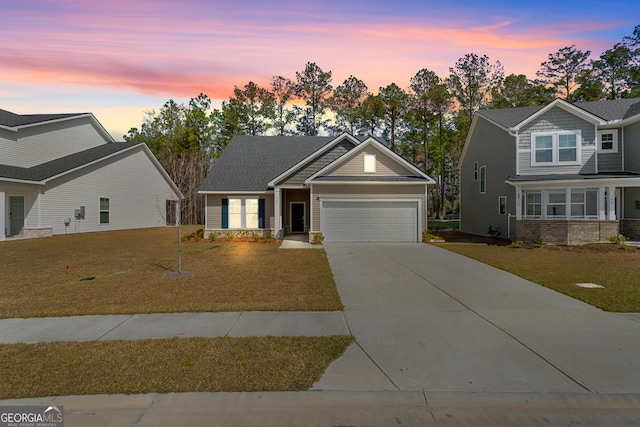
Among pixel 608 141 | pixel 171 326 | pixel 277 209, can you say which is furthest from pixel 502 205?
pixel 171 326

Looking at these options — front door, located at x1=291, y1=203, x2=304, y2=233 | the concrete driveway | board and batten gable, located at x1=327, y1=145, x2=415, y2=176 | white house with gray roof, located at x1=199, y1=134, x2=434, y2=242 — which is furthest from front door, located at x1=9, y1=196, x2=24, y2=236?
the concrete driveway

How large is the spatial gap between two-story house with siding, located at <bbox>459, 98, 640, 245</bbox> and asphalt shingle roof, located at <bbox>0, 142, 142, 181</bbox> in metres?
27.6

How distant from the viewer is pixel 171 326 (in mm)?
5398

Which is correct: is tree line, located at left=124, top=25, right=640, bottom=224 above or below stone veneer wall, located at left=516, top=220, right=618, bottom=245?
above

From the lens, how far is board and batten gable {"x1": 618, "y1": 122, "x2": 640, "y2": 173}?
55.2 ft

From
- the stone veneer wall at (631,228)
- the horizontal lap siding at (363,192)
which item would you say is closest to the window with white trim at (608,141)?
the stone veneer wall at (631,228)

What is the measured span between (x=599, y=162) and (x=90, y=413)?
22.9 metres

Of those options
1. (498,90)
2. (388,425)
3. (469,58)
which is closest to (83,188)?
(388,425)

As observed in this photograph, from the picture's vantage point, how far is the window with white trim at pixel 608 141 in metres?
17.5

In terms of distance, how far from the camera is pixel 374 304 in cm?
674

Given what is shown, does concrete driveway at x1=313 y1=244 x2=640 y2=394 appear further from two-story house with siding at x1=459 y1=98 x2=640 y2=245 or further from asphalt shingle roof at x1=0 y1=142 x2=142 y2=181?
asphalt shingle roof at x1=0 y1=142 x2=142 y2=181

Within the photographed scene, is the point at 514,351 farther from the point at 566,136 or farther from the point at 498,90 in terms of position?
the point at 498,90

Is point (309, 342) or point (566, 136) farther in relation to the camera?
point (566, 136)

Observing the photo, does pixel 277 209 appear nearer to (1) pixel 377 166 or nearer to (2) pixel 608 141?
(1) pixel 377 166
